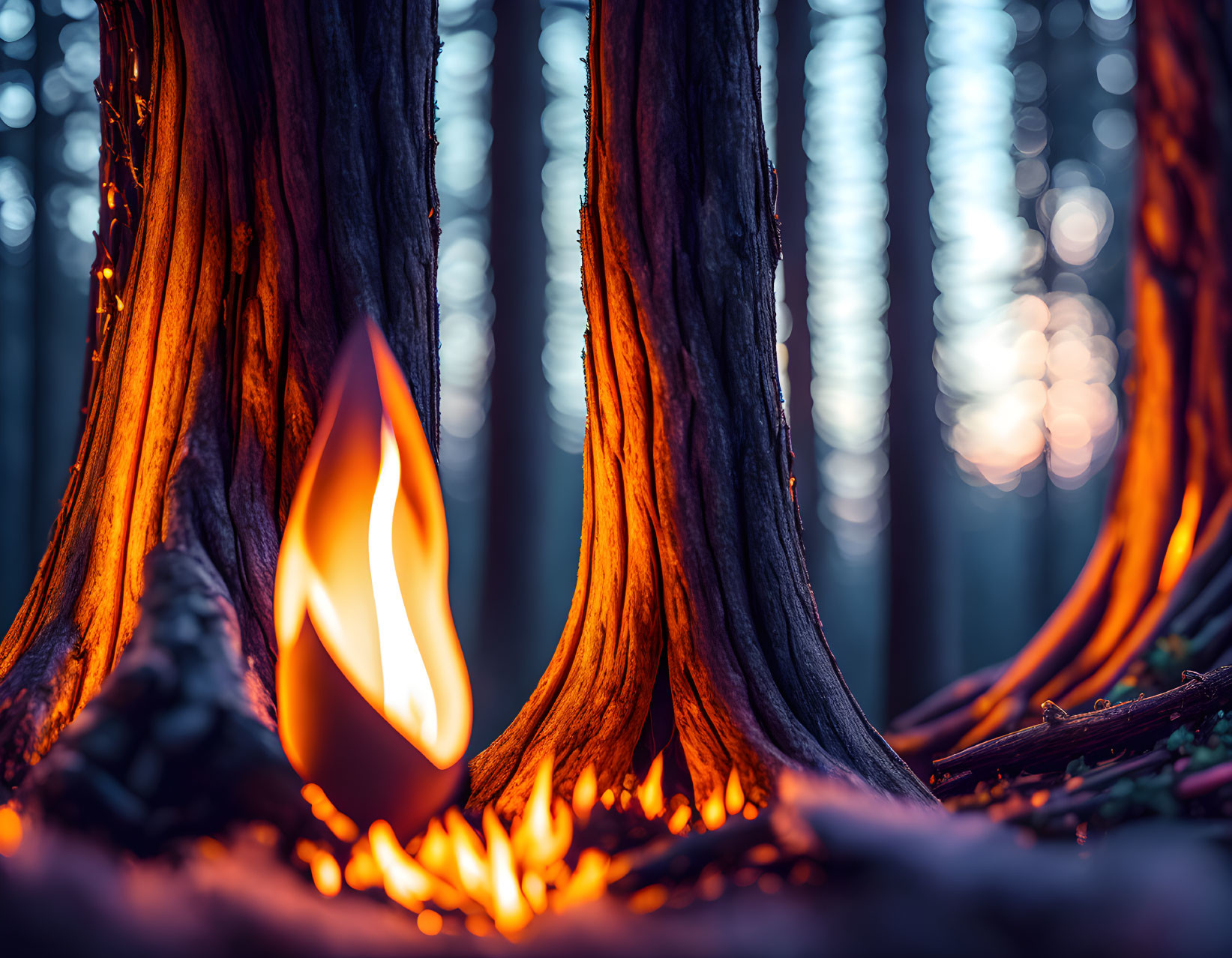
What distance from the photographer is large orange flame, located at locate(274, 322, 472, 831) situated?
0.82 meters

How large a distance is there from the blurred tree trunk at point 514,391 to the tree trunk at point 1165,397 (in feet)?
7.51

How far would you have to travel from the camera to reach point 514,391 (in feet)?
13.5

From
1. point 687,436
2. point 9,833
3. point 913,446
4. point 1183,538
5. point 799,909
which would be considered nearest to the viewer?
point 799,909

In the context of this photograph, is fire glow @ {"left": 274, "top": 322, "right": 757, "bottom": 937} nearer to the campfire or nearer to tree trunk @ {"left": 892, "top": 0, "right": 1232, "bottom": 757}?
the campfire

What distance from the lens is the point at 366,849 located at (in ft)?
2.60

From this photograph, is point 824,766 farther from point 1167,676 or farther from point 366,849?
point 1167,676

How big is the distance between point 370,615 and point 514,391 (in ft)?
10.8

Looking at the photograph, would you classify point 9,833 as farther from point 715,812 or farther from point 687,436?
point 687,436

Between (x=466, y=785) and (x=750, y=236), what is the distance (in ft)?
3.22

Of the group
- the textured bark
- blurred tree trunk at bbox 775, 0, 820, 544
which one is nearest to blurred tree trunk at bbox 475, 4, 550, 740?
blurred tree trunk at bbox 775, 0, 820, 544

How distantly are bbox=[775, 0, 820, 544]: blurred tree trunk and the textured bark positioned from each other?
344 cm

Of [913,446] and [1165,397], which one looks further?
[913,446]

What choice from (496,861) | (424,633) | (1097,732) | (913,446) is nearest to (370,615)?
(424,633)

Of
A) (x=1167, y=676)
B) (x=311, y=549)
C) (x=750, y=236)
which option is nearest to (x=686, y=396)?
(x=750, y=236)
